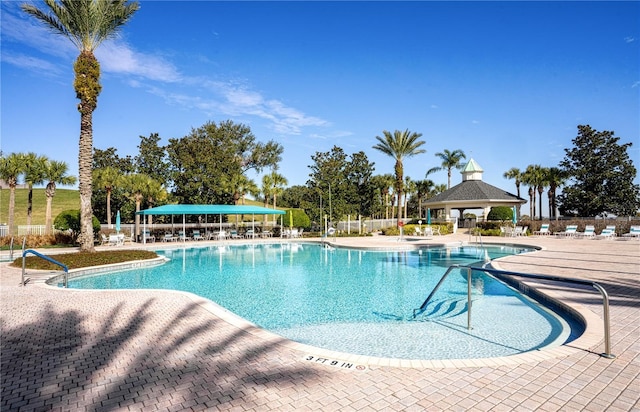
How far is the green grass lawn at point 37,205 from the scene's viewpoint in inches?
1833

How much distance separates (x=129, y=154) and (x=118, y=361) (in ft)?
136

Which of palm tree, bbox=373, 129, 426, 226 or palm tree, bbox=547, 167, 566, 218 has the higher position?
palm tree, bbox=373, 129, 426, 226

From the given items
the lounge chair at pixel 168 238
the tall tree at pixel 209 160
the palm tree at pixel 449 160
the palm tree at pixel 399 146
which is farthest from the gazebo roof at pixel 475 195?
the lounge chair at pixel 168 238

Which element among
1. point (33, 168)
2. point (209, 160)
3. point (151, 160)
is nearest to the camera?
point (33, 168)

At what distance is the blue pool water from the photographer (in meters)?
5.88

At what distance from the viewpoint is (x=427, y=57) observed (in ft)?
68.1

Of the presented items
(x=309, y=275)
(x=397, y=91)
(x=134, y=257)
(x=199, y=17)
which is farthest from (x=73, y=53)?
(x=397, y=91)

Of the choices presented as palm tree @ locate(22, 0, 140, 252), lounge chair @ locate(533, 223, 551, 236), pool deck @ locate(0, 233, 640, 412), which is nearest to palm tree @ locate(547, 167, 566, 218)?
lounge chair @ locate(533, 223, 551, 236)

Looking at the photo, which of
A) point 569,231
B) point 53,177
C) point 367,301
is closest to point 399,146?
point 569,231

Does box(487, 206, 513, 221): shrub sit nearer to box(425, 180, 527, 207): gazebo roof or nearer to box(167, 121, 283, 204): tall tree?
box(425, 180, 527, 207): gazebo roof

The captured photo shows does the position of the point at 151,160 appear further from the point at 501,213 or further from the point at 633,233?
the point at 633,233

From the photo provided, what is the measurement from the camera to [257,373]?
3881 mm

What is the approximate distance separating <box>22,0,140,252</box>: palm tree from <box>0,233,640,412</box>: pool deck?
1002 cm

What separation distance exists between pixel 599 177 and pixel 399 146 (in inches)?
879
